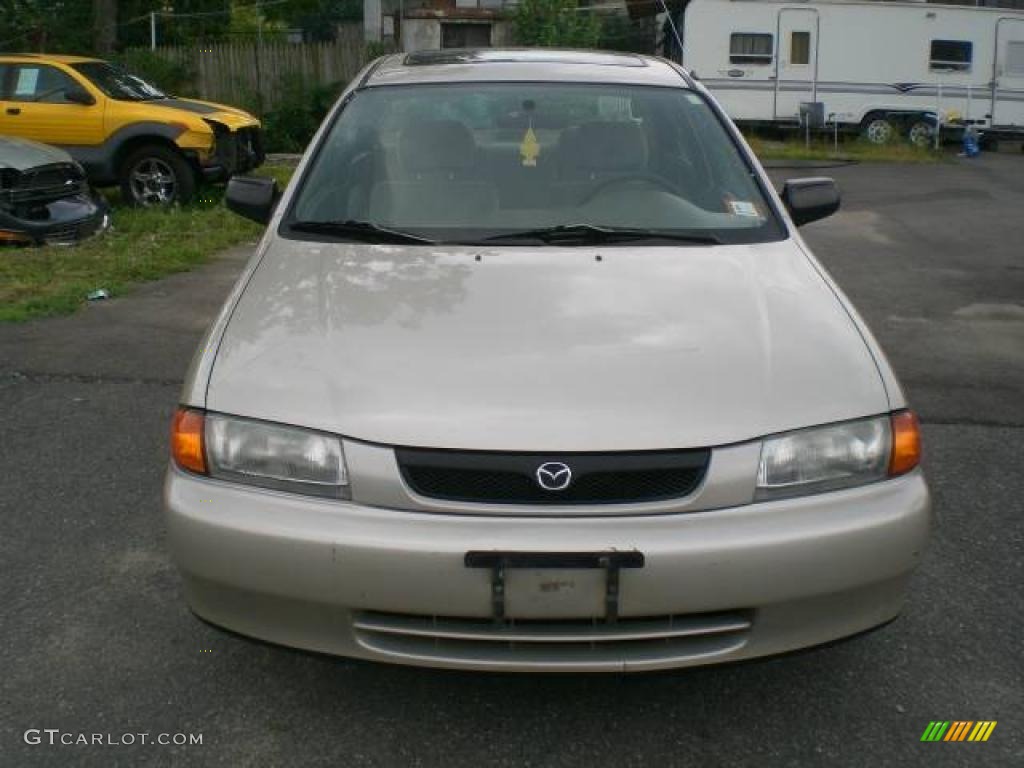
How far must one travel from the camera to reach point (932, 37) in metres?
21.1

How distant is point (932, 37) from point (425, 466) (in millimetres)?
21280

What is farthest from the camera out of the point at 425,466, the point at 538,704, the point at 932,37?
the point at 932,37

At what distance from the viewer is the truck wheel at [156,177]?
472 inches

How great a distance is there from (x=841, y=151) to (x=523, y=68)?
697 inches

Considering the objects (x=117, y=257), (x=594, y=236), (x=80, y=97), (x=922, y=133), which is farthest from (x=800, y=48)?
(x=594, y=236)

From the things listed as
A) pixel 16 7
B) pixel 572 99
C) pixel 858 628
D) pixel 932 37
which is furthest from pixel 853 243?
pixel 16 7

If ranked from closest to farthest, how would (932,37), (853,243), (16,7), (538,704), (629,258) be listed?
(538,704) → (629,258) → (853,243) → (932,37) → (16,7)

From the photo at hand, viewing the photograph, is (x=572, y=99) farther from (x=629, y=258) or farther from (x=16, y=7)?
(x=16, y=7)

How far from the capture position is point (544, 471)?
2578mm

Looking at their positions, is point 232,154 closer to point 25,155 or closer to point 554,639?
point 25,155

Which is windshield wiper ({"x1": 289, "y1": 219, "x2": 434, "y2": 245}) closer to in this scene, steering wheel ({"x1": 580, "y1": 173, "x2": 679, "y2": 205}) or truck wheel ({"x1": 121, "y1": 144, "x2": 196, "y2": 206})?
steering wheel ({"x1": 580, "y1": 173, "x2": 679, "y2": 205})

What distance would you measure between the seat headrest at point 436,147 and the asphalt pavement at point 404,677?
1.64m

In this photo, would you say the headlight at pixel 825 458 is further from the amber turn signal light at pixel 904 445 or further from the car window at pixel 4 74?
the car window at pixel 4 74

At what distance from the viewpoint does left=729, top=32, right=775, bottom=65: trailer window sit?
20.9 m
